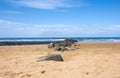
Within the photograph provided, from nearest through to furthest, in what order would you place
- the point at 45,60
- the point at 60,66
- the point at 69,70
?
the point at 69,70, the point at 60,66, the point at 45,60

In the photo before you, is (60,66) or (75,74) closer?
(75,74)

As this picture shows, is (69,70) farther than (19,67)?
No

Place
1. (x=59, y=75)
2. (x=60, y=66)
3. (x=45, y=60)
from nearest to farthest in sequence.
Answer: (x=59, y=75)
(x=60, y=66)
(x=45, y=60)

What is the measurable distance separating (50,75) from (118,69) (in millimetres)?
3204

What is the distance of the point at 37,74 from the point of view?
32.6ft

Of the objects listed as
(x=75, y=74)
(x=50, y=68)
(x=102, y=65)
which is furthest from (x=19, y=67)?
(x=102, y=65)

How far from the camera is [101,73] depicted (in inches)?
387

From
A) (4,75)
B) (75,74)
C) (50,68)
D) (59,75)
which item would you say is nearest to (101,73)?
(75,74)

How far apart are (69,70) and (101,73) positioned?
1.50 meters

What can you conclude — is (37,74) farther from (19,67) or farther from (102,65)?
(102,65)

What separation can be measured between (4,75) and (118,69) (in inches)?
203

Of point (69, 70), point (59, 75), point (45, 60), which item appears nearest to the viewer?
point (59, 75)

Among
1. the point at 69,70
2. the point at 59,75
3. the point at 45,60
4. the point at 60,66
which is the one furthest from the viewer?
the point at 45,60

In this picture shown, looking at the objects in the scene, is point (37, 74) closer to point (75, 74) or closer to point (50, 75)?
point (50, 75)
